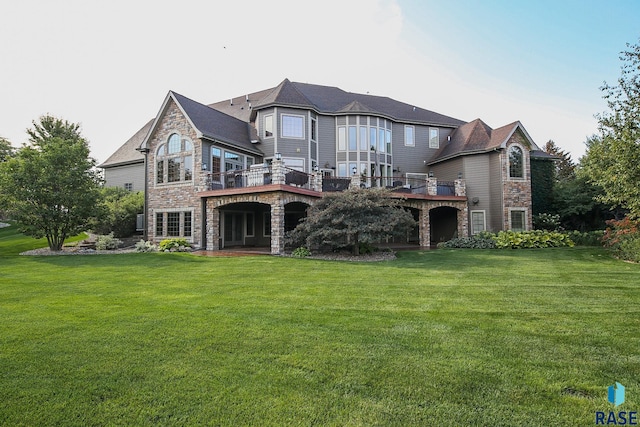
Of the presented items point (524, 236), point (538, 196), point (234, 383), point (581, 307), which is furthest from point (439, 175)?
point (234, 383)

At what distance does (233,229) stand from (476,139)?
49.7ft

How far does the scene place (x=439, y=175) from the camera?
23.0 metres

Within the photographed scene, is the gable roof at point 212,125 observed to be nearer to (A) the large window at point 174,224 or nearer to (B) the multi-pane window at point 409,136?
(A) the large window at point 174,224

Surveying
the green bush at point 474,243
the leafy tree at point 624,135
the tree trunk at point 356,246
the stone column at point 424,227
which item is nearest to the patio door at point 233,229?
the tree trunk at point 356,246

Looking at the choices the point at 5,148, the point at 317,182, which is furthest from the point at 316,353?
the point at 5,148

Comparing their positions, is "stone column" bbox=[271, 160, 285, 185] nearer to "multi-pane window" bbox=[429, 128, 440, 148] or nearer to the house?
the house

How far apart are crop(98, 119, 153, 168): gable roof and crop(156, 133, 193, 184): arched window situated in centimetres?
463

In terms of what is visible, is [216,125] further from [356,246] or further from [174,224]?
[356,246]

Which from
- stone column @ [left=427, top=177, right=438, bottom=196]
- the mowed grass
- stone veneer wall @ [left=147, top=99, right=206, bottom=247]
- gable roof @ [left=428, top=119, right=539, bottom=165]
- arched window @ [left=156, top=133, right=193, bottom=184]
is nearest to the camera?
the mowed grass

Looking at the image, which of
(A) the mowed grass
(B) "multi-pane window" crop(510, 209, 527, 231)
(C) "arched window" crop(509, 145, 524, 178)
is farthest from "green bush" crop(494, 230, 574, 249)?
(A) the mowed grass

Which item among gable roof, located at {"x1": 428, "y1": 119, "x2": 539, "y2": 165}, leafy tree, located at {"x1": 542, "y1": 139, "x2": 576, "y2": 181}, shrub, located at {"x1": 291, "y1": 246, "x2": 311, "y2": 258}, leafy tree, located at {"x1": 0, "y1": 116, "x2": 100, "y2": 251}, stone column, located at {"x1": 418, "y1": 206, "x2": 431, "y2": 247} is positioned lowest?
shrub, located at {"x1": 291, "y1": 246, "x2": 311, "y2": 258}

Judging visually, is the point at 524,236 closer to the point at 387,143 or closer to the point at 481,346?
the point at 387,143

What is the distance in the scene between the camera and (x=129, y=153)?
79.2ft

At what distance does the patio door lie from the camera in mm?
19266
